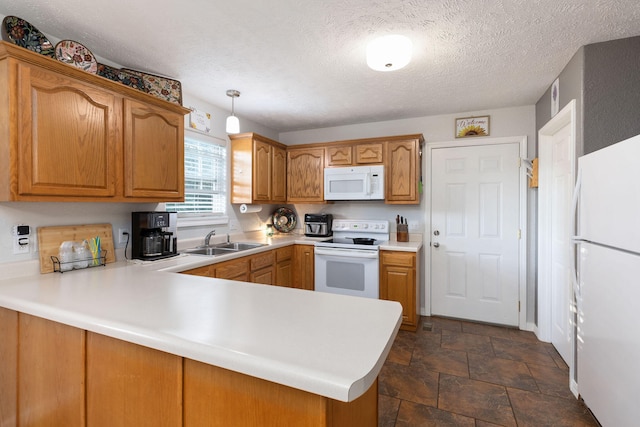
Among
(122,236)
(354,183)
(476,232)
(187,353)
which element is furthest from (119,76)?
(476,232)

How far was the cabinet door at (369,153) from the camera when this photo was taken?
11.4 ft

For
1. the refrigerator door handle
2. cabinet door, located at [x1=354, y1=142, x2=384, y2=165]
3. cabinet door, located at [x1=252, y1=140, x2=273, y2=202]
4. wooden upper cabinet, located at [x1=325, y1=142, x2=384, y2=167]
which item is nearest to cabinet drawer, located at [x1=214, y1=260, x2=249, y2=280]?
cabinet door, located at [x1=252, y1=140, x2=273, y2=202]

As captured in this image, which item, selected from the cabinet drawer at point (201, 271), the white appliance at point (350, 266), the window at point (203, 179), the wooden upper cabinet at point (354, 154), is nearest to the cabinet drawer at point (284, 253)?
the white appliance at point (350, 266)

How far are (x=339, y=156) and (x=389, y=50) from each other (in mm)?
1840

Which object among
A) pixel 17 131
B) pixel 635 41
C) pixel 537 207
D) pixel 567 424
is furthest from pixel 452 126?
pixel 17 131

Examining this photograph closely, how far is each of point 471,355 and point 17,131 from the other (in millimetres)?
3404

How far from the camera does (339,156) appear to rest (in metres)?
3.69

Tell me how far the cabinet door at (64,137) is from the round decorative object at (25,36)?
0.85 feet

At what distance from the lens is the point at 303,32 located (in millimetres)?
1859

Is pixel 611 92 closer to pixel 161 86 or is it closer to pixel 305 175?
pixel 305 175

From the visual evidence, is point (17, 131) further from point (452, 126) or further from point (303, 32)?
point (452, 126)

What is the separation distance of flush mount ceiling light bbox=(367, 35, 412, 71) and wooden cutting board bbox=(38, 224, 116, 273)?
2.16m

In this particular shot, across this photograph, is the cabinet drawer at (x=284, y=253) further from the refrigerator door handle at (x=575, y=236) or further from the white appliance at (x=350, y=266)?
the refrigerator door handle at (x=575, y=236)

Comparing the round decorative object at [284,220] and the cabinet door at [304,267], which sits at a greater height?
the round decorative object at [284,220]
